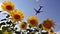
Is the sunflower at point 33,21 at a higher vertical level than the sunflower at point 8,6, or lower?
lower

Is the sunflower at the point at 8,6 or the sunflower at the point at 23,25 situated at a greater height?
the sunflower at the point at 8,6

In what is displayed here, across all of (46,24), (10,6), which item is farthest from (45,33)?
(10,6)

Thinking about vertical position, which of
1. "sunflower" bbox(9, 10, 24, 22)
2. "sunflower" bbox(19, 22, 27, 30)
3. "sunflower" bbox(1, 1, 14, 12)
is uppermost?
"sunflower" bbox(1, 1, 14, 12)

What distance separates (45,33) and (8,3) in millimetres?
192

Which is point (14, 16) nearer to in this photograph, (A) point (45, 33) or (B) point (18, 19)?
(B) point (18, 19)

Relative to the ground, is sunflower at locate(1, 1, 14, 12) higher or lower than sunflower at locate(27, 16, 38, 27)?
higher

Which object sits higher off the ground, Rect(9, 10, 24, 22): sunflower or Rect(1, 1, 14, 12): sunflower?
Rect(1, 1, 14, 12): sunflower

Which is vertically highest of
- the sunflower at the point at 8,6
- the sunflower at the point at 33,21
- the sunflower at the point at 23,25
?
the sunflower at the point at 8,6

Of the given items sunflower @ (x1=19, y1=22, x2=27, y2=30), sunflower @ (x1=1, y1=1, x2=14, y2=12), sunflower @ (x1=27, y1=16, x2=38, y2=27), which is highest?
sunflower @ (x1=1, y1=1, x2=14, y2=12)

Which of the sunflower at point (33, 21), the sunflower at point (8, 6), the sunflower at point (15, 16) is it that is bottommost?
the sunflower at point (33, 21)

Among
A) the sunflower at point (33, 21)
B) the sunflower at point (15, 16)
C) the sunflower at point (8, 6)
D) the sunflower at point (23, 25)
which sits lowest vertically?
the sunflower at point (23, 25)

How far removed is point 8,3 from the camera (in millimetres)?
448

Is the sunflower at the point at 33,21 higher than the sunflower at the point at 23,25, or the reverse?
the sunflower at the point at 33,21

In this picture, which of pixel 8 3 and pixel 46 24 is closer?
pixel 46 24
